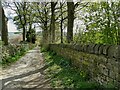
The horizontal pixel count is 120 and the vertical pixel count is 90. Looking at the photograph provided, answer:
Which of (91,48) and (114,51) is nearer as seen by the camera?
(114,51)

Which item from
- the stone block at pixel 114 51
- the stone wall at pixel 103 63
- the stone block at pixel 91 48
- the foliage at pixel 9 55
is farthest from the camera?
the foliage at pixel 9 55

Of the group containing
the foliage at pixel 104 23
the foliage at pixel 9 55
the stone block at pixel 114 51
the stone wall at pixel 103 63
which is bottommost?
the foliage at pixel 9 55

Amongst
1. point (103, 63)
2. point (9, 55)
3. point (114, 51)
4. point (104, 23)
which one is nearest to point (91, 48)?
point (103, 63)

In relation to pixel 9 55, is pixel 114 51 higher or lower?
higher

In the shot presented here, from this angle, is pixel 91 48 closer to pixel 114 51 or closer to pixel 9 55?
pixel 114 51

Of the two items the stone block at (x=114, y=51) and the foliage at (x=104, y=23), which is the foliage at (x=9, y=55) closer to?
the foliage at (x=104, y=23)

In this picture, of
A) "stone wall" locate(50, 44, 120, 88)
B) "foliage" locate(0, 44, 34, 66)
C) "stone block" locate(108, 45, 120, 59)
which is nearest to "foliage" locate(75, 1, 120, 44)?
"stone wall" locate(50, 44, 120, 88)

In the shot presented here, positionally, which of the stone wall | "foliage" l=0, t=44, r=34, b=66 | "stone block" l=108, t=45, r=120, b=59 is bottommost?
"foliage" l=0, t=44, r=34, b=66

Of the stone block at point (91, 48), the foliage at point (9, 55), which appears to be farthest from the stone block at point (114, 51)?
the foliage at point (9, 55)

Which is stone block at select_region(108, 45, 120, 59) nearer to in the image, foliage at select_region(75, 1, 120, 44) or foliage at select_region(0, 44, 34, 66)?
foliage at select_region(75, 1, 120, 44)

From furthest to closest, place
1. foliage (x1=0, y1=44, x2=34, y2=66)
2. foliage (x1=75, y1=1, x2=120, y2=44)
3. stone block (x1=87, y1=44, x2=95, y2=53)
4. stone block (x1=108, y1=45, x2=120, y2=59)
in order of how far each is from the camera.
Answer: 1. foliage (x1=0, y1=44, x2=34, y2=66)
2. foliage (x1=75, y1=1, x2=120, y2=44)
3. stone block (x1=87, y1=44, x2=95, y2=53)
4. stone block (x1=108, y1=45, x2=120, y2=59)

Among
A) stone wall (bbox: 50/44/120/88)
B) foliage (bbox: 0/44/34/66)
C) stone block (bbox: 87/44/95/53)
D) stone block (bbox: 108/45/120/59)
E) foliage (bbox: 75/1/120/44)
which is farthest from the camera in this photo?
foliage (bbox: 0/44/34/66)

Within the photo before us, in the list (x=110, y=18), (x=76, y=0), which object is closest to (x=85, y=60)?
(x=110, y=18)

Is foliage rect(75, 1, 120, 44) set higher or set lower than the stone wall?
higher
